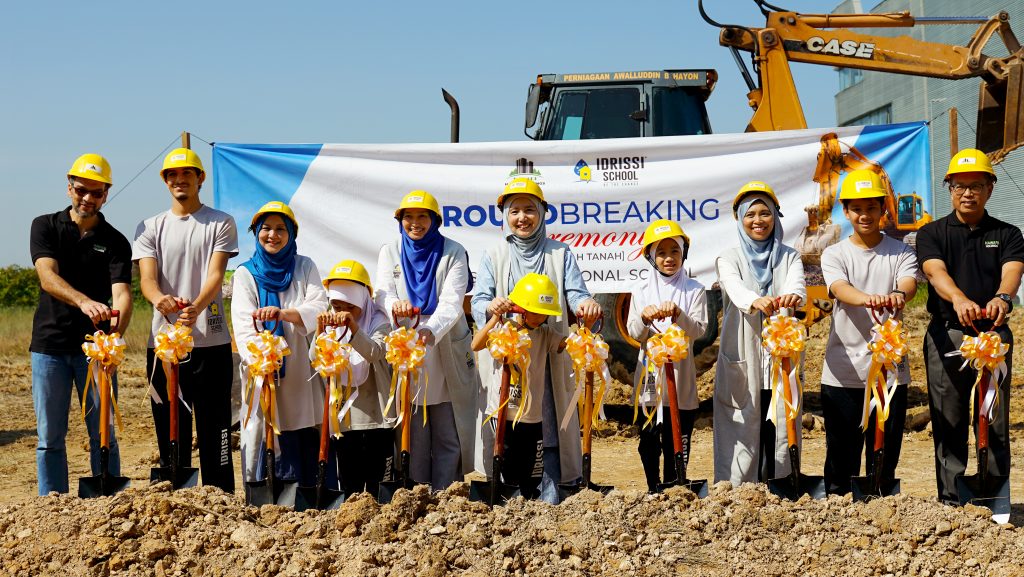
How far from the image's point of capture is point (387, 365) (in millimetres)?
5148

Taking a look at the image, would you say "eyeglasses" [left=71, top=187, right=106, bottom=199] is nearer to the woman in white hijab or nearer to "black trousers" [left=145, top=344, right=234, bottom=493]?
"black trousers" [left=145, top=344, right=234, bottom=493]

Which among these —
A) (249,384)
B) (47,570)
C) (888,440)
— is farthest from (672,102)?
(47,570)

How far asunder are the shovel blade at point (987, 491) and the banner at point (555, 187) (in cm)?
278

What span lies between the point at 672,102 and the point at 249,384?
5.03m

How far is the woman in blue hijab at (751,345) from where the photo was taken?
17.0ft

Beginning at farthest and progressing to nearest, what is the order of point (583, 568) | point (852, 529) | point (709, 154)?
1. point (709, 154)
2. point (852, 529)
3. point (583, 568)

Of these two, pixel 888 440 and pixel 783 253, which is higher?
pixel 783 253

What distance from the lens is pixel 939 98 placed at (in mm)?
27484

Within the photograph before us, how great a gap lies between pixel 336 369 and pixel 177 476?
37.2 inches

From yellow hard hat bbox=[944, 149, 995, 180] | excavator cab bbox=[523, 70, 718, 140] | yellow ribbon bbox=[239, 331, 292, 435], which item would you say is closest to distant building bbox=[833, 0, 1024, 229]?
excavator cab bbox=[523, 70, 718, 140]

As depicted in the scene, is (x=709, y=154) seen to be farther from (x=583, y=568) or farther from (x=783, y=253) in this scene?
(x=583, y=568)

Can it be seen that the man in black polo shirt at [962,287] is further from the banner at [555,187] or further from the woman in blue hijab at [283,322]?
the woman in blue hijab at [283,322]

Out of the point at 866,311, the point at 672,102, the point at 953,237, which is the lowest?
the point at 866,311

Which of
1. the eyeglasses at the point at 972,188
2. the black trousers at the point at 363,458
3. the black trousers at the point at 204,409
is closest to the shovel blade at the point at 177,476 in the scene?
the black trousers at the point at 204,409
